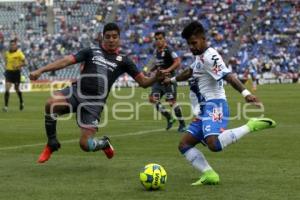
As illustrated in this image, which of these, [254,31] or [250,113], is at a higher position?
[254,31]

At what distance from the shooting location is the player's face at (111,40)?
1127cm

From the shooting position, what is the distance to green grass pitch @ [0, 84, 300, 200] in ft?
29.3

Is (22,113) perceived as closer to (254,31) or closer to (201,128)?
(201,128)

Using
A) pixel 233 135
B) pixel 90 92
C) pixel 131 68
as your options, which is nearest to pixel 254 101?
pixel 233 135

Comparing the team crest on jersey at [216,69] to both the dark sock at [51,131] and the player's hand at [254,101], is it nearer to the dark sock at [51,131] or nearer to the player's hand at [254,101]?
the player's hand at [254,101]

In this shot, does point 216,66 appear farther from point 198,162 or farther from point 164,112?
point 164,112

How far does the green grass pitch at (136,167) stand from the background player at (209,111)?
1.24 feet

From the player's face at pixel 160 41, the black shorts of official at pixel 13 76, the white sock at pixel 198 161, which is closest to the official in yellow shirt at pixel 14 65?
the black shorts of official at pixel 13 76

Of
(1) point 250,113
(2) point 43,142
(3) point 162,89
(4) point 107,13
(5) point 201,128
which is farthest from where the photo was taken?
(4) point 107,13

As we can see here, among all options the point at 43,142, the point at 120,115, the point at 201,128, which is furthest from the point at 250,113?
the point at 201,128

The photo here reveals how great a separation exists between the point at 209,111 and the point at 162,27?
1994 inches

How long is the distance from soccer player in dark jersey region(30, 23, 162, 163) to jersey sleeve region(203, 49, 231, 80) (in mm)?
1711

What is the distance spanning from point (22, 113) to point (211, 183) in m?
16.4

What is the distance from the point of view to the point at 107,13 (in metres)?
62.3
